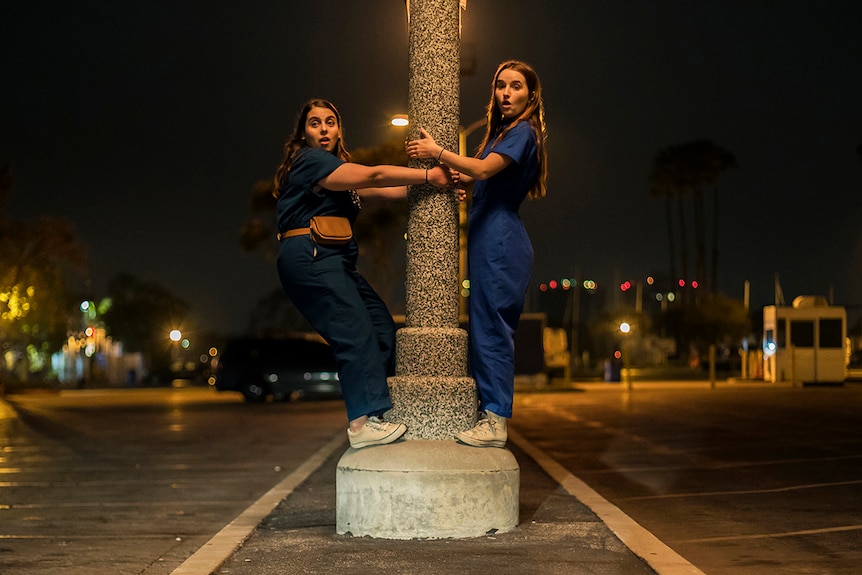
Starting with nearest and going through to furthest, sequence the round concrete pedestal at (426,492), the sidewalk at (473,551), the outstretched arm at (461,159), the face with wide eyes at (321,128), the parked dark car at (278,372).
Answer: the sidewalk at (473,551) → the round concrete pedestal at (426,492) → the outstretched arm at (461,159) → the face with wide eyes at (321,128) → the parked dark car at (278,372)

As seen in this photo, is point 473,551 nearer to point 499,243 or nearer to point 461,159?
point 499,243

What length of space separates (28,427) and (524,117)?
17695 millimetres

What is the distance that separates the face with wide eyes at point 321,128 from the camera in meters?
6.93

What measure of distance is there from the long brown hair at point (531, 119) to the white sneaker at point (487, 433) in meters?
1.19

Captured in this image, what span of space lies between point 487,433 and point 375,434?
565mm

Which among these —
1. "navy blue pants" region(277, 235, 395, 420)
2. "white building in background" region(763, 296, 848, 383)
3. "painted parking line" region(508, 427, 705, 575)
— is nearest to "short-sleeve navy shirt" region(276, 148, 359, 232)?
"navy blue pants" region(277, 235, 395, 420)

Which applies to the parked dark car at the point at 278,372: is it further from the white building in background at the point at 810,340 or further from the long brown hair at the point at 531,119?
the long brown hair at the point at 531,119

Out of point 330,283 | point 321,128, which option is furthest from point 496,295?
point 321,128

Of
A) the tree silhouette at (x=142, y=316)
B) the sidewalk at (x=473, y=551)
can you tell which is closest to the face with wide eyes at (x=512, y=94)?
the sidewalk at (x=473, y=551)

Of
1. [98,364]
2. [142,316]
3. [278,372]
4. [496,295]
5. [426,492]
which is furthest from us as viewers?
[142,316]

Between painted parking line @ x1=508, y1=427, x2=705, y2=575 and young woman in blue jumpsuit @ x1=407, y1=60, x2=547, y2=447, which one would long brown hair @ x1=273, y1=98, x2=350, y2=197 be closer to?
young woman in blue jumpsuit @ x1=407, y1=60, x2=547, y2=447

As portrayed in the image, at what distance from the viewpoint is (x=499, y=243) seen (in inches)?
267

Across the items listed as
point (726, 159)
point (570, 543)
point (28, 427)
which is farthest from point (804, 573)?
point (726, 159)

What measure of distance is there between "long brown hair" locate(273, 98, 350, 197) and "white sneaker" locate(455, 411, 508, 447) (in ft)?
5.07
